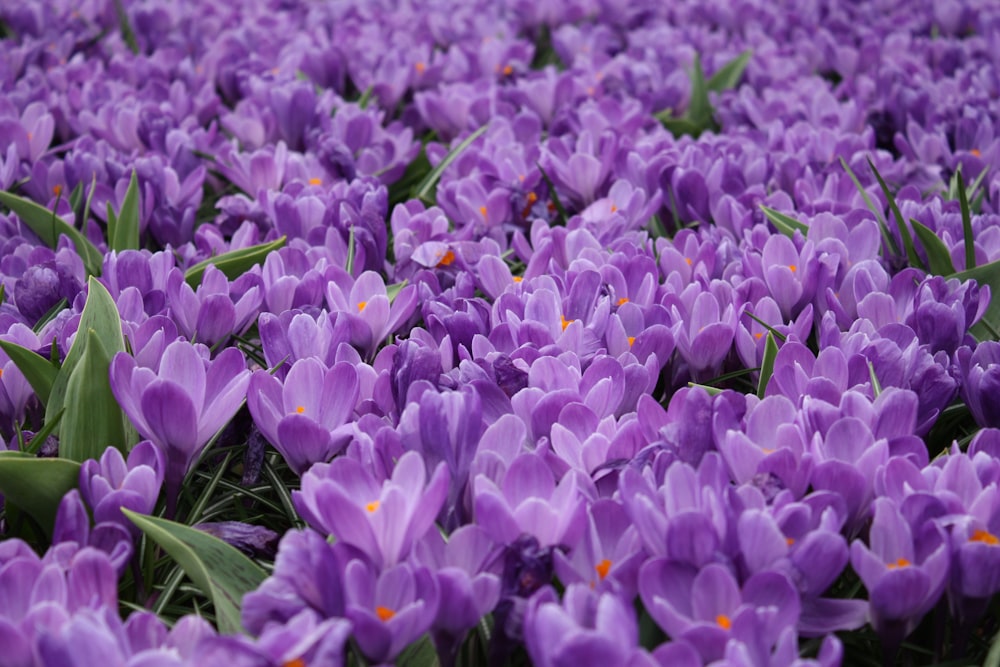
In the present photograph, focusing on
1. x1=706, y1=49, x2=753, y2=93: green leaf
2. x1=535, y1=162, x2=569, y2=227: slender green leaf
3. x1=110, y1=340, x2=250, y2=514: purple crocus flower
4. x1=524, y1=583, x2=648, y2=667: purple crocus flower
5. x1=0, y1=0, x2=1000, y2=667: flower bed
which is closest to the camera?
x1=524, y1=583, x2=648, y2=667: purple crocus flower

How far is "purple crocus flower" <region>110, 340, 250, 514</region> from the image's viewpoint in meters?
1.35

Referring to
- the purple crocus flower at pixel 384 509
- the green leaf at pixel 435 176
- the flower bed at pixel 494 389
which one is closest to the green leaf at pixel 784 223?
the flower bed at pixel 494 389

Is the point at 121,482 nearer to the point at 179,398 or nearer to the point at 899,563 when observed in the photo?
the point at 179,398

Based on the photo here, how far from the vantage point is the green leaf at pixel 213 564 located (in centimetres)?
114

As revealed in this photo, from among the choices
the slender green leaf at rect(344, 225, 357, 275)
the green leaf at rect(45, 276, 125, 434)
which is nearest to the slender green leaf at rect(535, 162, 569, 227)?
the slender green leaf at rect(344, 225, 357, 275)

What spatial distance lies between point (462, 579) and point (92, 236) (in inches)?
64.3

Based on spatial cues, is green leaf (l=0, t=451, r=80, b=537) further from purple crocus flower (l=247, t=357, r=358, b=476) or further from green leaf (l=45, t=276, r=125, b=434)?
purple crocus flower (l=247, t=357, r=358, b=476)

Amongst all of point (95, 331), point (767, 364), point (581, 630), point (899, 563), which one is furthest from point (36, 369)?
point (899, 563)

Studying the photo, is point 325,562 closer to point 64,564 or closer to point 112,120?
point 64,564

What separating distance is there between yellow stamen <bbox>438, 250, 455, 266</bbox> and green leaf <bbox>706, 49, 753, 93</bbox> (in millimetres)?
2012

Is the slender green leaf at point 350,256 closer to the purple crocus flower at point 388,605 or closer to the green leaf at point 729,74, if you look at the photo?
the purple crocus flower at point 388,605

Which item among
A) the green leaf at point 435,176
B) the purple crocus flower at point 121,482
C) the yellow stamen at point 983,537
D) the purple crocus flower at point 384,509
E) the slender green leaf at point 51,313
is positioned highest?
the purple crocus flower at point 384,509

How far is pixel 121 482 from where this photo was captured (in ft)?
4.32

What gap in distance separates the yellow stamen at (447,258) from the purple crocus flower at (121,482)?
85 cm
